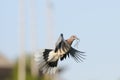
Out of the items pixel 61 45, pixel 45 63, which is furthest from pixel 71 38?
pixel 45 63

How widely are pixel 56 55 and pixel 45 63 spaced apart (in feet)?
0.81

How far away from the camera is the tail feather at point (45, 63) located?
571cm

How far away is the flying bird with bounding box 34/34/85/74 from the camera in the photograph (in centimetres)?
559

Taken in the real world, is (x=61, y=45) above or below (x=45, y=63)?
above

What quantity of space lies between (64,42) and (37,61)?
0.32 meters

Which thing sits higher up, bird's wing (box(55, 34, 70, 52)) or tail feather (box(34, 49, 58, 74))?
bird's wing (box(55, 34, 70, 52))

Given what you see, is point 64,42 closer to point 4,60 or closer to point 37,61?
point 37,61

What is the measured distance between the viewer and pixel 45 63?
5.79 meters

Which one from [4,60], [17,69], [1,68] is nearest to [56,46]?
[17,69]

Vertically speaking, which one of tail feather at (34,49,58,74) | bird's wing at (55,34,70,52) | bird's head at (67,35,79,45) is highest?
bird's head at (67,35,79,45)

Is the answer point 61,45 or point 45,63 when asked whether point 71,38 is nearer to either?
point 61,45

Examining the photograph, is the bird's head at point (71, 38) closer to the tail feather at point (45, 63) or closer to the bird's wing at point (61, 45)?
the bird's wing at point (61, 45)

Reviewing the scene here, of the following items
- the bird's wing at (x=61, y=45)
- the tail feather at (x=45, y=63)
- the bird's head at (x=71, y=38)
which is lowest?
the tail feather at (x=45, y=63)

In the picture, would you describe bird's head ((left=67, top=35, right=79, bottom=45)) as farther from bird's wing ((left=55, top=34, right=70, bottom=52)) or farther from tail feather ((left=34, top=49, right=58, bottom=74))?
tail feather ((left=34, top=49, right=58, bottom=74))
